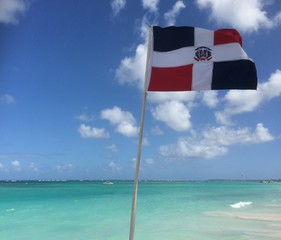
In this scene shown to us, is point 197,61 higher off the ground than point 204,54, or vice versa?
point 204,54

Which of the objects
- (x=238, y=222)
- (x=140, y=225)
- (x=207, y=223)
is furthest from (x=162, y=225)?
(x=238, y=222)

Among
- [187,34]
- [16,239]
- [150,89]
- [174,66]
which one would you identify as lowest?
[16,239]

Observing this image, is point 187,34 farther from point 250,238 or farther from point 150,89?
point 250,238

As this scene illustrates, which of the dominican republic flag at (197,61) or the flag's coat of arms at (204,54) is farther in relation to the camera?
the flag's coat of arms at (204,54)

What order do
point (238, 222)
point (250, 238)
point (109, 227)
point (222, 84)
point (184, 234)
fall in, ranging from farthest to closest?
1. point (238, 222)
2. point (109, 227)
3. point (184, 234)
4. point (250, 238)
5. point (222, 84)

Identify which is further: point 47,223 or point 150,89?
point 47,223

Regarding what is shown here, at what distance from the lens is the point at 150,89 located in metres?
5.86

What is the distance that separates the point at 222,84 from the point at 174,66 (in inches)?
30.9

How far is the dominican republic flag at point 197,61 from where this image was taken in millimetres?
5793

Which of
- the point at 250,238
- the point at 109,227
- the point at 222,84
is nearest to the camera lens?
the point at 222,84

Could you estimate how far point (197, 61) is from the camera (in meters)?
5.96

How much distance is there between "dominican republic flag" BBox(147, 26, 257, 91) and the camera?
19.0 ft

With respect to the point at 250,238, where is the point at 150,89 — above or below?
above

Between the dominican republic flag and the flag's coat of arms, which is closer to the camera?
the dominican republic flag
